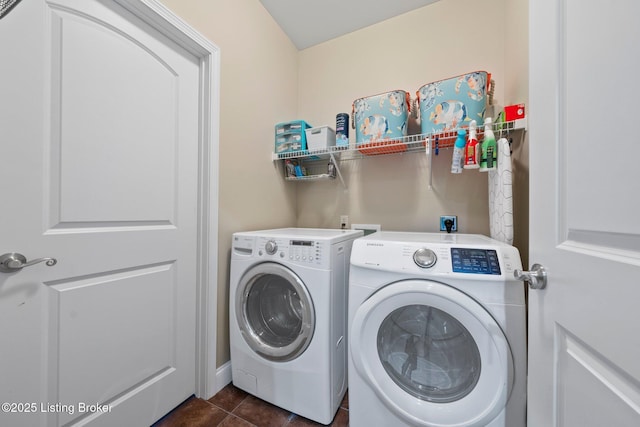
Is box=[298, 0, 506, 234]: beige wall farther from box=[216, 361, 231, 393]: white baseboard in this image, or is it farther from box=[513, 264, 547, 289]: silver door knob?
box=[216, 361, 231, 393]: white baseboard

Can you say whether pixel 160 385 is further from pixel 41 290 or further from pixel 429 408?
pixel 429 408

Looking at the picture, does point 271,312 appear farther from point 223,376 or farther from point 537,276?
point 537,276

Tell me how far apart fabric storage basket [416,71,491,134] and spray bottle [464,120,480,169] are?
0.10 m

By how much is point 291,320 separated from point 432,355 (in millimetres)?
736

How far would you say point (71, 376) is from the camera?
34.2 inches

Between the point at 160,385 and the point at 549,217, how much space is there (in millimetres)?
1695

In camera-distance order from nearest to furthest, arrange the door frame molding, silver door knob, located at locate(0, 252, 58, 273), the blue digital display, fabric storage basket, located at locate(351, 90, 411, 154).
Result: 1. silver door knob, located at locate(0, 252, 58, 273)
2. the blue digital display
3. the door frame molding
4. fabric storage basket, located at locate(351, 90, 411, 154)

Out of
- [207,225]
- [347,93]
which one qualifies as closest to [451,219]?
[347,93]

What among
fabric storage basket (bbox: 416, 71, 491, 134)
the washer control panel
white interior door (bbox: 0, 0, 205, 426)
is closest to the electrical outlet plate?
fabric storage basket (bbox: 416, 71, 491, 134)

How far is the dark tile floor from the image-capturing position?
1137 millimetres

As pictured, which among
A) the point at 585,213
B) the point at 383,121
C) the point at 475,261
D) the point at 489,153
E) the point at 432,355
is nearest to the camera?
the point at 585,213

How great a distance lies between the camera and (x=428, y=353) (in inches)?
39.6

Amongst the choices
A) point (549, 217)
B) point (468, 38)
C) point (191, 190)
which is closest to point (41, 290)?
point (191, 190)

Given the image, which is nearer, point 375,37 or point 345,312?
point 345,312
